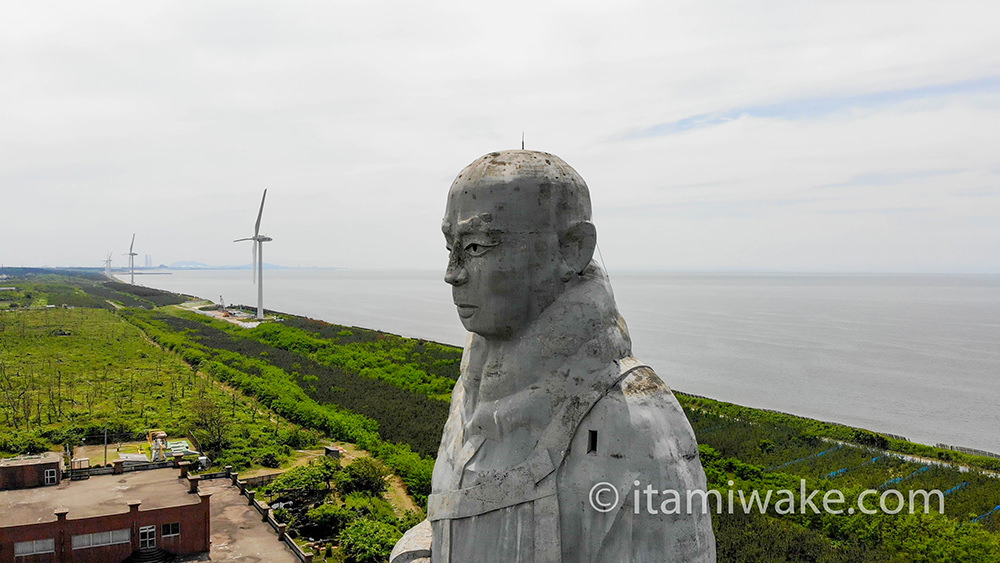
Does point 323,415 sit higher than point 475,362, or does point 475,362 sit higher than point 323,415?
point 475,362

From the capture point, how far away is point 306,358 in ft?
190

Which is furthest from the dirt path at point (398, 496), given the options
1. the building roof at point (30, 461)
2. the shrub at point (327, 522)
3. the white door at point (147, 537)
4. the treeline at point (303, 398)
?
the building roof at point (30, 461)

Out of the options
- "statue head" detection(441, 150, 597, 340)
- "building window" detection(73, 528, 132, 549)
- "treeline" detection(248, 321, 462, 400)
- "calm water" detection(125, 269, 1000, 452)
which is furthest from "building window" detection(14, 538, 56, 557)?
"calm water" detection(125, 269, 1000, 452)

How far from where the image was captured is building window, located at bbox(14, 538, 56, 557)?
58.4ft

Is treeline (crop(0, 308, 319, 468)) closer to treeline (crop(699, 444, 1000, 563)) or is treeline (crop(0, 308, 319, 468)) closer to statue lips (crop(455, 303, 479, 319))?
treeline (crop(699, 444, 1000, 563))

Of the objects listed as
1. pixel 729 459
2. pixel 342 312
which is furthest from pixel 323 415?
pixel 342 312

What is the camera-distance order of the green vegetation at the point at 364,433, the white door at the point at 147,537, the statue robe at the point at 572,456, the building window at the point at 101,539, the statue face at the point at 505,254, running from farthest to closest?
1. the green vegetation at the point at 364,433
2. the white door at the point at 147,537
3. the building window at the point at 101,539
4. the statue face at the point at 505,254
5. the statue robe at the point at 572,456

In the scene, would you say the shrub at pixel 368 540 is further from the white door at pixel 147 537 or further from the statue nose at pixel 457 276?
the statue nose at pixel 457 276

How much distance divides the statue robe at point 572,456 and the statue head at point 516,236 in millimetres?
139

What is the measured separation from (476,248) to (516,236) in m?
0.29

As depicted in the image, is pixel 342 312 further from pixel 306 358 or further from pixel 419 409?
pixel 419 409

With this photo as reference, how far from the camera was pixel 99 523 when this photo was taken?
60.8 feet

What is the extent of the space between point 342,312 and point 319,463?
363ft

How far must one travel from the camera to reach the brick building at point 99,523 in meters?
18.0
